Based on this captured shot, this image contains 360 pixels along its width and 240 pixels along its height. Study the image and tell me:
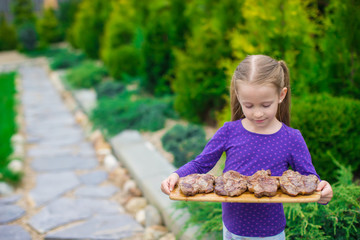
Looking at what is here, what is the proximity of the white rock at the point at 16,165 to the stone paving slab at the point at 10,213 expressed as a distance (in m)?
0.84

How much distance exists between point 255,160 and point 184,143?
247 centimetres

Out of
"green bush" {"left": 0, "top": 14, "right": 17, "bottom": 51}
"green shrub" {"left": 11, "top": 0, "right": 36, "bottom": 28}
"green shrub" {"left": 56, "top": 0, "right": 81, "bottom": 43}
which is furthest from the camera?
"green shrub" {"left": 11, "top": 0, "right": 36, "bottom": 28}

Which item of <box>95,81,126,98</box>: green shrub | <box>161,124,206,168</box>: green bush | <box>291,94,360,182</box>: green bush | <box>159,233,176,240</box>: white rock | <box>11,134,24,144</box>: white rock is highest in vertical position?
<box>291,94,360,182</box>: green bush

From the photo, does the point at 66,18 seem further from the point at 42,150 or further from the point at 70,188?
the point at 70,188

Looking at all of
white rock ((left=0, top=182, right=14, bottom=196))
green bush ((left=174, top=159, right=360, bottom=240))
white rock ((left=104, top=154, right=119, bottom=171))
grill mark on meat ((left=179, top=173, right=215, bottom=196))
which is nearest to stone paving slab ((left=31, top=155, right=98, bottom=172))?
white rock ((left=104, top=154, right=119, bottom=171))

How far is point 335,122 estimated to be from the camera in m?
2.95

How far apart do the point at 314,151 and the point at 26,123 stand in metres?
5.84

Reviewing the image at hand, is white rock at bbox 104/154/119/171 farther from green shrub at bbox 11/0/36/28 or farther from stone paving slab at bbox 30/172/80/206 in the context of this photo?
green shrub at bbox 11/0/36/28

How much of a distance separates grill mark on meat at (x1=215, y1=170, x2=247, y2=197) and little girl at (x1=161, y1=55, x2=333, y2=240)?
5.1 inches

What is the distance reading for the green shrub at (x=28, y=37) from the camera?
65.9 ft

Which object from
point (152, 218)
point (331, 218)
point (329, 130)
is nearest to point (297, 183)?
point (331, 218)

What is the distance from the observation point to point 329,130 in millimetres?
2947

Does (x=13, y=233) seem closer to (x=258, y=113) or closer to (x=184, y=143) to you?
(x=184, y=143)

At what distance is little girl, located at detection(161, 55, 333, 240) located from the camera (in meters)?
1.61
